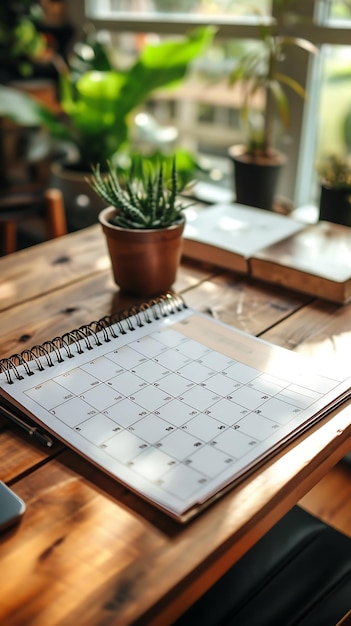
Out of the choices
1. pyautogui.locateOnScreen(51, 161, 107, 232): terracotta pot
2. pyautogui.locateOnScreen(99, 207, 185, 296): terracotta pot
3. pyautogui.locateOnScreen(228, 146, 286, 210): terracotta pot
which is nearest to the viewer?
pyautogui.locateOnScreen(99, 207, 185, 296): terracotta pot

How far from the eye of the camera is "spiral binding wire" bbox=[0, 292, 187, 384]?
0.84m

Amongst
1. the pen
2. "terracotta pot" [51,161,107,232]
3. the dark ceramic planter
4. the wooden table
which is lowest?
"terracotta pot" [51,161,107,232]

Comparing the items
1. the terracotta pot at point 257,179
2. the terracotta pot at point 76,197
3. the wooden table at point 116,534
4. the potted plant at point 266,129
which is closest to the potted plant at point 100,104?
the terracotta pot at point 76,197

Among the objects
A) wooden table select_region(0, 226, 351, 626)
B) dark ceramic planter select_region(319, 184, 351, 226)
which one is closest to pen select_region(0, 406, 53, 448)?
wooden table select_region(0, 226, 351, 626)

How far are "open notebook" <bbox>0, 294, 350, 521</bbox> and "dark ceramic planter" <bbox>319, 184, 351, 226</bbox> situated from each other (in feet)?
2.00

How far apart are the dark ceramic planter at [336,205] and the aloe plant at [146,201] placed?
20.0 inches

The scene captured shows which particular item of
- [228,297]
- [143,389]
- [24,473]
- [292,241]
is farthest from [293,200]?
[24,473]

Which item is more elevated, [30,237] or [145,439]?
[145,439]

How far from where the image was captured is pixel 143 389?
79 centimetres

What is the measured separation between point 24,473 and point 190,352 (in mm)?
297

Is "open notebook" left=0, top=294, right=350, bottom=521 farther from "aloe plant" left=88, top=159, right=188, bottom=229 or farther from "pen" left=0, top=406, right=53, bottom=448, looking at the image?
"aloe plant" left=88, top=159, right=188, bottom=229

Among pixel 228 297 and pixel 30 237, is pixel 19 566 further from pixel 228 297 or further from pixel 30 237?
pixel 30 237

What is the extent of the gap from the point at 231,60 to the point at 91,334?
1.44 m

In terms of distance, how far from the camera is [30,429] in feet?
2.38
